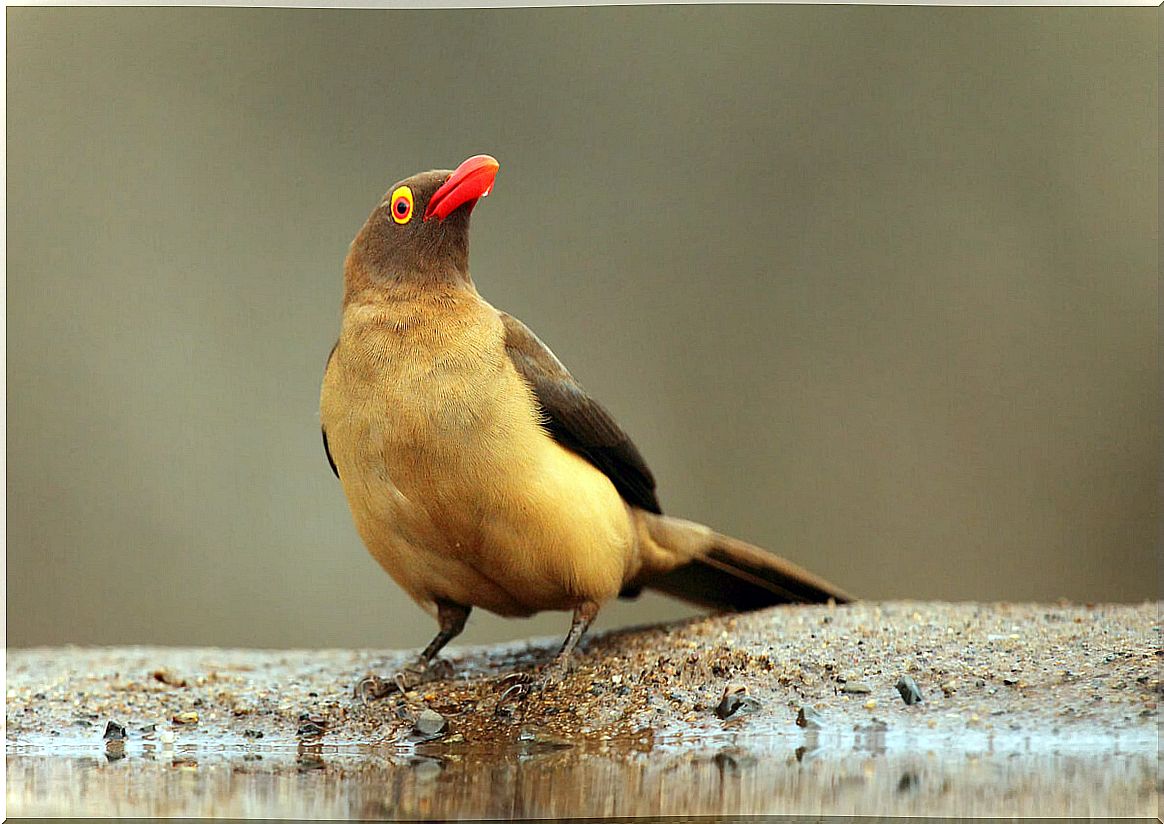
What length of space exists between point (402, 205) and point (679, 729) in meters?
1.96

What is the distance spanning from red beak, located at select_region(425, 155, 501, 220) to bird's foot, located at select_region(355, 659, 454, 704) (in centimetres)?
159

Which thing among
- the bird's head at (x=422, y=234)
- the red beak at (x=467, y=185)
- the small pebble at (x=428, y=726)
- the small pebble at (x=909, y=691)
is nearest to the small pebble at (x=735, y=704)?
the small pebble at (x=909, y=691)

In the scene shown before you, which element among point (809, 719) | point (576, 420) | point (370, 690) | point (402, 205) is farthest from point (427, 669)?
point (402, 205)

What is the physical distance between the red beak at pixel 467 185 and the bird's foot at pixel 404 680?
1586 mm

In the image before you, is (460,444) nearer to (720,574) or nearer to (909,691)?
(720,574)

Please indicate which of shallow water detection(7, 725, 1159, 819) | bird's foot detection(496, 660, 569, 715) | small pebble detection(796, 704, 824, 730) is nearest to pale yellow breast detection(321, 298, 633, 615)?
bird's foot detection(496, 660, 569, 715)

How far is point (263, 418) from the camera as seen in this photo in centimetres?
477

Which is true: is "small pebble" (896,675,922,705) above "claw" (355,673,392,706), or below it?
above

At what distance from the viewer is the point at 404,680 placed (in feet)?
13.6

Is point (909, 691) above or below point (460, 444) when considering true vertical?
below

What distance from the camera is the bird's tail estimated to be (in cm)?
455

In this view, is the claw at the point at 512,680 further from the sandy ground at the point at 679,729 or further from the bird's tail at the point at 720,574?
the bird's tail at the point at 720,574

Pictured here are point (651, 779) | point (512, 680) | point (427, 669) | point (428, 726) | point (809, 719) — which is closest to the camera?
point (651, 779)

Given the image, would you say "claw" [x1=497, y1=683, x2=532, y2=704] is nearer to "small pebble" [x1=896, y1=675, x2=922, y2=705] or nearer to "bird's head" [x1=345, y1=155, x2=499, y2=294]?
"small pebble" [x1=896, y1=675, x2=922, y2=705]
